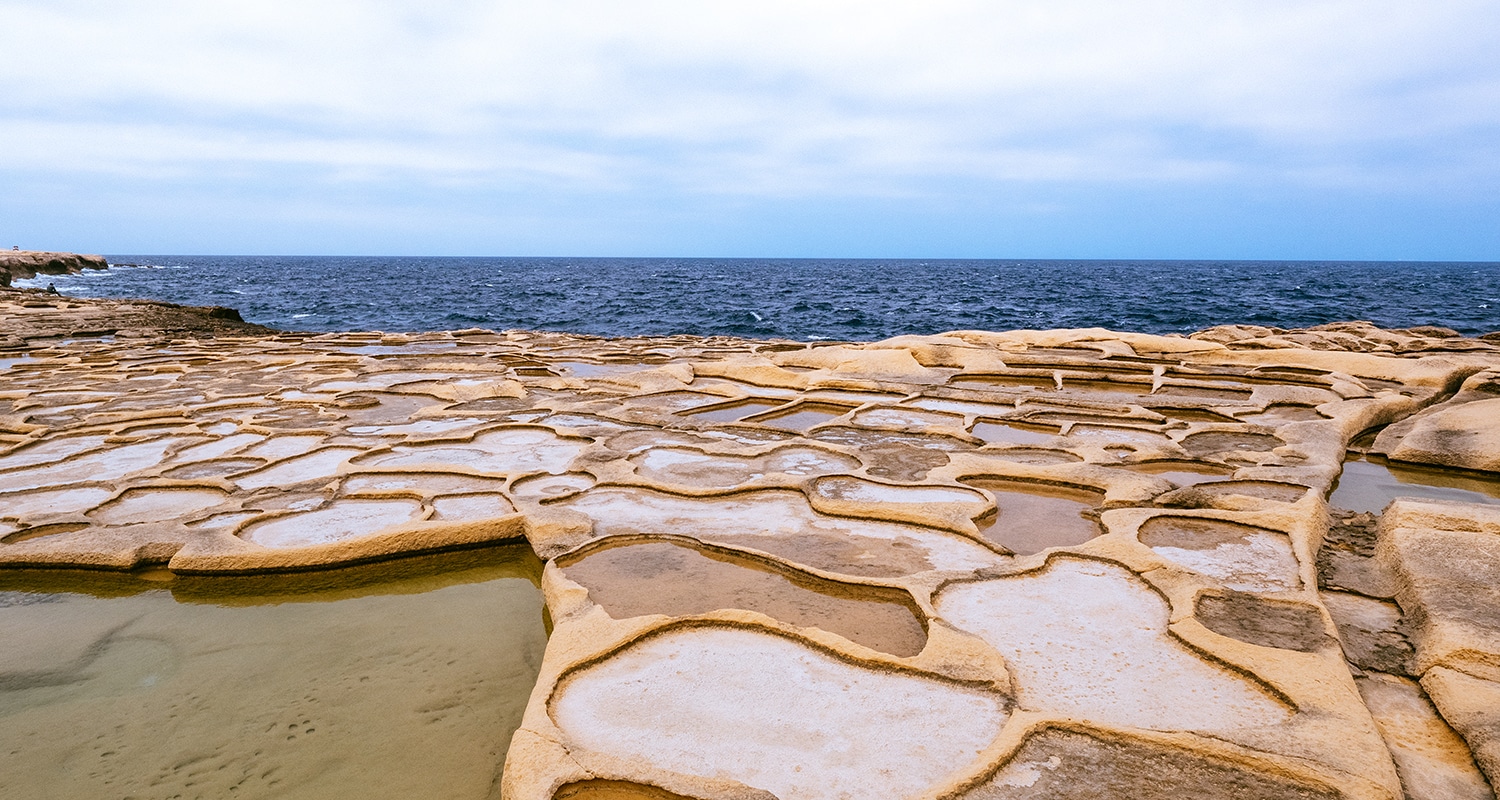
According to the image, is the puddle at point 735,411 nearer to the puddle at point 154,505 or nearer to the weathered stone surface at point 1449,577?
the puddle at point 154,505

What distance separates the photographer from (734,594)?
3.25 metres

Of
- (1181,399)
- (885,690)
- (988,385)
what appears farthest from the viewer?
Result: (988,385)

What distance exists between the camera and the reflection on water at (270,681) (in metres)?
2.30

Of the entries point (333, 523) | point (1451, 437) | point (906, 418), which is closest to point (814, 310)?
point (906, 418)

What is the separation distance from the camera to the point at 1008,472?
4.71 metres

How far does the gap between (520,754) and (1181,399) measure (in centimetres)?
650

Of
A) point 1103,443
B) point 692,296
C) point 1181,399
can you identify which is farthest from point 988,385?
point 692,296

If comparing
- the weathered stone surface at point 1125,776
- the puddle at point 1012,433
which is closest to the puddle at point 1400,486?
the puddle at point 1012,433

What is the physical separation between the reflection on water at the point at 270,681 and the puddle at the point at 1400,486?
434 cm

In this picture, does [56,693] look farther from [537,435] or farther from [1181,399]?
[1181,399]

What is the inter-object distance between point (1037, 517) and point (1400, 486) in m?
2.48

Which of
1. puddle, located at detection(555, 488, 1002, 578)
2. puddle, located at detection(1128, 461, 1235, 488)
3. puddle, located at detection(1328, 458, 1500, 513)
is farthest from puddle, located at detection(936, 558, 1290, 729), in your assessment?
puddle, located at detection(1328, 458, 1500, 513)

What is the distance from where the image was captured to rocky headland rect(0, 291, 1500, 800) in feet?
7.04

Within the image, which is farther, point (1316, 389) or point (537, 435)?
point (1316, 389)
